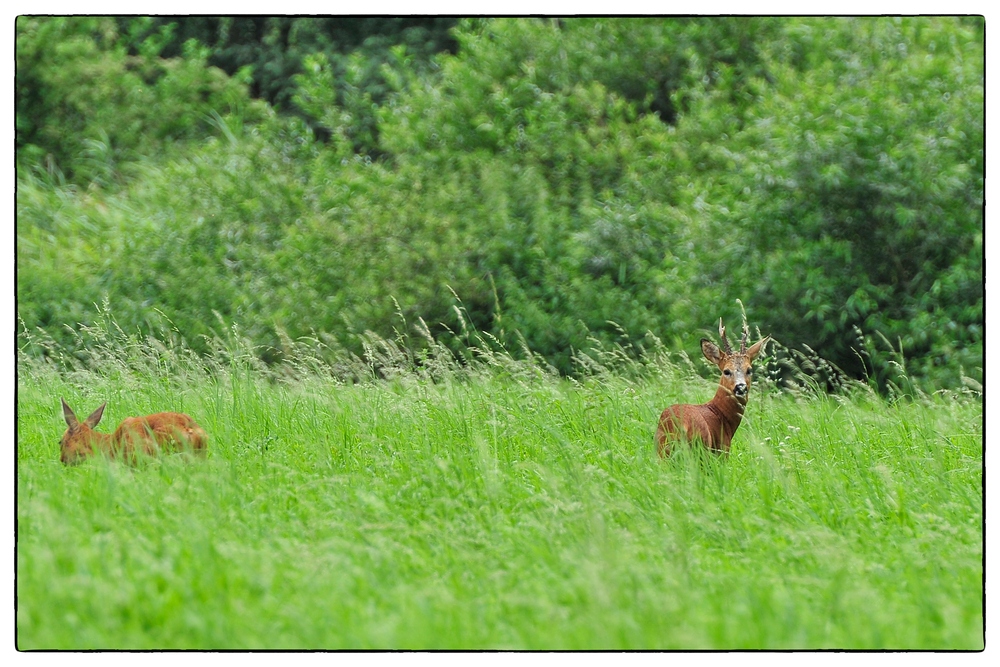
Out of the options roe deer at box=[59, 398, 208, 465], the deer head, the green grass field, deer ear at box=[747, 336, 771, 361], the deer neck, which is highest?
deer ear at box=[747, 336, 771, 361]

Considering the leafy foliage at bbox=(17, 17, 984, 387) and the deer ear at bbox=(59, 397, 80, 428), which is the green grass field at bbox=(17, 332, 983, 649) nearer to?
the deer ear at bbox=(59, 397, 80, 428)

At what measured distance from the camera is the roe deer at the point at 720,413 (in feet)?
18.2

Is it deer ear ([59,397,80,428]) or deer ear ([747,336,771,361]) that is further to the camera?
deer ear ([747,336,771,361])

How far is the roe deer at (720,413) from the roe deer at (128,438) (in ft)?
7.15

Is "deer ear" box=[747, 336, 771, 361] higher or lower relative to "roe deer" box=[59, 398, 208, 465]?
higher

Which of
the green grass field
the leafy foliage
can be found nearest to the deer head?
the green grass field

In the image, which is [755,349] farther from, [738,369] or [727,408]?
[727,408]

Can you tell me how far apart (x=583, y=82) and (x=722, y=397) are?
701cm

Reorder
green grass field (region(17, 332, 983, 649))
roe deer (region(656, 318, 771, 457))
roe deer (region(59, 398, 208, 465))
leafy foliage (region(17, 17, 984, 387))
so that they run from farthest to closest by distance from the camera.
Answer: leafy foliage (region(17, 17, 984, 387)) → roe deer (region(656, 318, 771, 457)) → roe deer (region(59, 398, 208, 465)) → green grass field (region(17, 332, 983, 649))

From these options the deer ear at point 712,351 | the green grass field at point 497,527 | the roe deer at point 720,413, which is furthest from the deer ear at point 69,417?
the deer ear at point 712,351

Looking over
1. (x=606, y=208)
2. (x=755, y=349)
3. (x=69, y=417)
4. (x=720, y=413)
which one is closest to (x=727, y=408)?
(x=720, y=413)

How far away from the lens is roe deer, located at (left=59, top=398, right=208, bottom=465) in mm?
5391

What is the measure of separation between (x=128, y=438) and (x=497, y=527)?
1888mm

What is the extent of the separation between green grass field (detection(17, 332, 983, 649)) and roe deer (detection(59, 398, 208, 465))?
11cm
